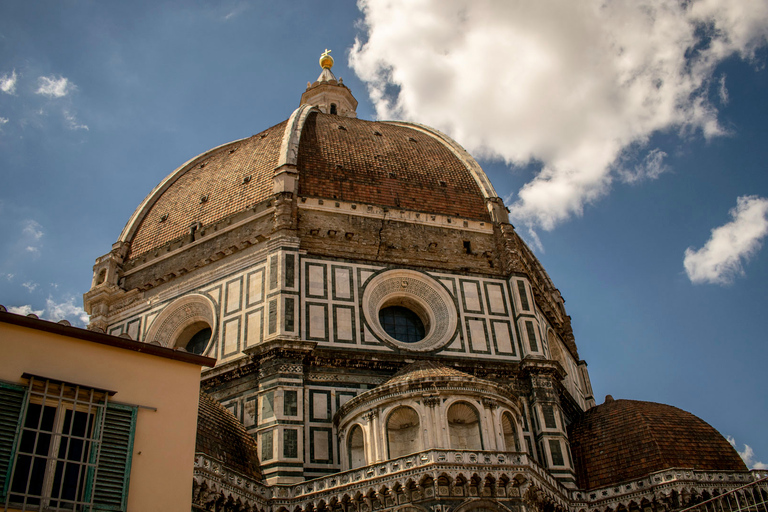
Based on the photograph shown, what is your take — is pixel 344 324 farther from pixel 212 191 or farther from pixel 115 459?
pixel 115 459

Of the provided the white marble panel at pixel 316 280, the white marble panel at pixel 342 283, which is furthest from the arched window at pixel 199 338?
the white marble panel at pixel 342 283

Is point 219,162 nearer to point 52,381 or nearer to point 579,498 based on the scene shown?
point 579,498

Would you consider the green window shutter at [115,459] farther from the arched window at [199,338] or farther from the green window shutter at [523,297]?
the green window shutter at [523,297]

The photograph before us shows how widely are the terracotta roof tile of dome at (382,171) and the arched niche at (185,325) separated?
5275mm

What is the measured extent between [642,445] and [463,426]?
245 inches

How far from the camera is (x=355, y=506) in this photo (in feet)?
59.9

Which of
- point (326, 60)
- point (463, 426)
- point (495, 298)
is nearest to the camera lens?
point (463, 426)

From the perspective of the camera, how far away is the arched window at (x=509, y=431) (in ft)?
67.7

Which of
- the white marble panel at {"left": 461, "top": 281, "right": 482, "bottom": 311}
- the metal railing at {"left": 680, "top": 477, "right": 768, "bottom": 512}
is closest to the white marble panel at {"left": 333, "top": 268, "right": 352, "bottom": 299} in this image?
the white marble panel at {"left": 461, "top": 281, "right": 482, "bottom": 311}

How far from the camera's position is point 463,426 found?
20078 millimetres

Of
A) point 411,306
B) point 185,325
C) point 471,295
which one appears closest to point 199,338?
point 185,325

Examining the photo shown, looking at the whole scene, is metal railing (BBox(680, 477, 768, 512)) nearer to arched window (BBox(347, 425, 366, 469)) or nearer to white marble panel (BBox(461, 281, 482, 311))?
arched window (BBox(347, 425, 366, 469))

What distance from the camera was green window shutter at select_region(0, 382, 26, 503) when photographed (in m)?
10.1

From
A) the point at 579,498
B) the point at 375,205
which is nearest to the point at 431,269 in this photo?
the point at 375,205
